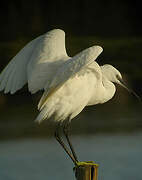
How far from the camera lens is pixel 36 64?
194 inches

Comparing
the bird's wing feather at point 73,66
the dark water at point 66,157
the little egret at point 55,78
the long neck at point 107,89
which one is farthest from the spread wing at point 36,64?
A: the dark water at point 66,157

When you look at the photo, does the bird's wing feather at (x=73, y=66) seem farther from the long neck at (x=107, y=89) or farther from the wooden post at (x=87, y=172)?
the long neck at (x=107, y=89)

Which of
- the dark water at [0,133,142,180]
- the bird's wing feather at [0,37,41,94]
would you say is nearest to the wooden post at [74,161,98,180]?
the bird's wing feather at [0,37,41,94]

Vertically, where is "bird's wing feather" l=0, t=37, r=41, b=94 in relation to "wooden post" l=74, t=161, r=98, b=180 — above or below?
above

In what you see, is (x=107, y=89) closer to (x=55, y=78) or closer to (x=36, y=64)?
(x=36, y=64)

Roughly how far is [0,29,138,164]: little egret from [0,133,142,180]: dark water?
1.17m

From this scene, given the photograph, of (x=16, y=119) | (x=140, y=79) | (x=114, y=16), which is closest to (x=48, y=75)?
(x=16, y=119)

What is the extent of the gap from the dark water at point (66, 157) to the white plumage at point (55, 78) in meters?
1.26

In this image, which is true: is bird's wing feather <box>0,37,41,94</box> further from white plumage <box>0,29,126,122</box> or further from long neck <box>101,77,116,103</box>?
long neck <box>101,77,116,103</box>

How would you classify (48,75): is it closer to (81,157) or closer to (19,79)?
(19,79)

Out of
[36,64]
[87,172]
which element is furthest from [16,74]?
[87,172]

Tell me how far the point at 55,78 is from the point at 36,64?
1.69 feet

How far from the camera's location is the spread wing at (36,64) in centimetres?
479

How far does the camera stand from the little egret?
4609 mm
